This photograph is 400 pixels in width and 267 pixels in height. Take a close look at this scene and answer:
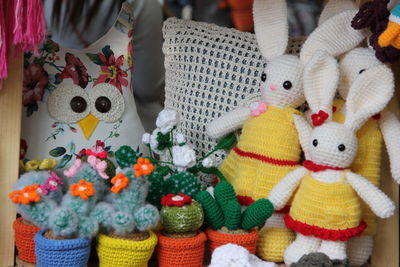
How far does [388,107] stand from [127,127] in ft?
1.42

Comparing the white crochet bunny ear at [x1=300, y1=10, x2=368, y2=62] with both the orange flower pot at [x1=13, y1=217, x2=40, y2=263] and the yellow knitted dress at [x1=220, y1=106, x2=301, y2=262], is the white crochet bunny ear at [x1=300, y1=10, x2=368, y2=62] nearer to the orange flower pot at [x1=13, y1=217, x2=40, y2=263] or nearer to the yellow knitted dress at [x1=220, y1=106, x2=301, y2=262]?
the yellow knitted dress at [x1=220, y1=106, x2=301, y2=262]

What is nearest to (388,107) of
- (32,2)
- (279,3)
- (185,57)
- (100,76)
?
(279,3)

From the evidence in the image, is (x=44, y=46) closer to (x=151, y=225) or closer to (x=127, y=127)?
(x=127, y=127)

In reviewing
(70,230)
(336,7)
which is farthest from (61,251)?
(336,7)

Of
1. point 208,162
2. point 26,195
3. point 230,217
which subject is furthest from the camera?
point 208,162

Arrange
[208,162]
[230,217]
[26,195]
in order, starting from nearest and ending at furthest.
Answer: [26,195] → [230,217] → [208,162]

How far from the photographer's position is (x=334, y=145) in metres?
0.90

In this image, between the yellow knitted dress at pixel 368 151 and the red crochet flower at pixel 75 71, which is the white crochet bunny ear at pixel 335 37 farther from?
the red crochet flower at pixel 75 71

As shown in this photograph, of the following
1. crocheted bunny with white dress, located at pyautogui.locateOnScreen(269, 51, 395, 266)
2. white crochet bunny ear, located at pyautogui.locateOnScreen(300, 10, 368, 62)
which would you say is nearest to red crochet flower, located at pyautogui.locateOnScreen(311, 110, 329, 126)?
crocheted bunny with white dress, located at pyautogui.locateOnScreen(269, 51, 395, 266)

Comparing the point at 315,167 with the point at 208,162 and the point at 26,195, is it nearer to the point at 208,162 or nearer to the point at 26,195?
the point at 208,162

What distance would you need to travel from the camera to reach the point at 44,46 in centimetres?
101

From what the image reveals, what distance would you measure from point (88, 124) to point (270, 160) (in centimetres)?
30

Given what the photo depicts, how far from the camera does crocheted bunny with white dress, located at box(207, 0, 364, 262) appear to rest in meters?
0.98

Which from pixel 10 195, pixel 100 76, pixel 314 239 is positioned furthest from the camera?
pixel 100 76
